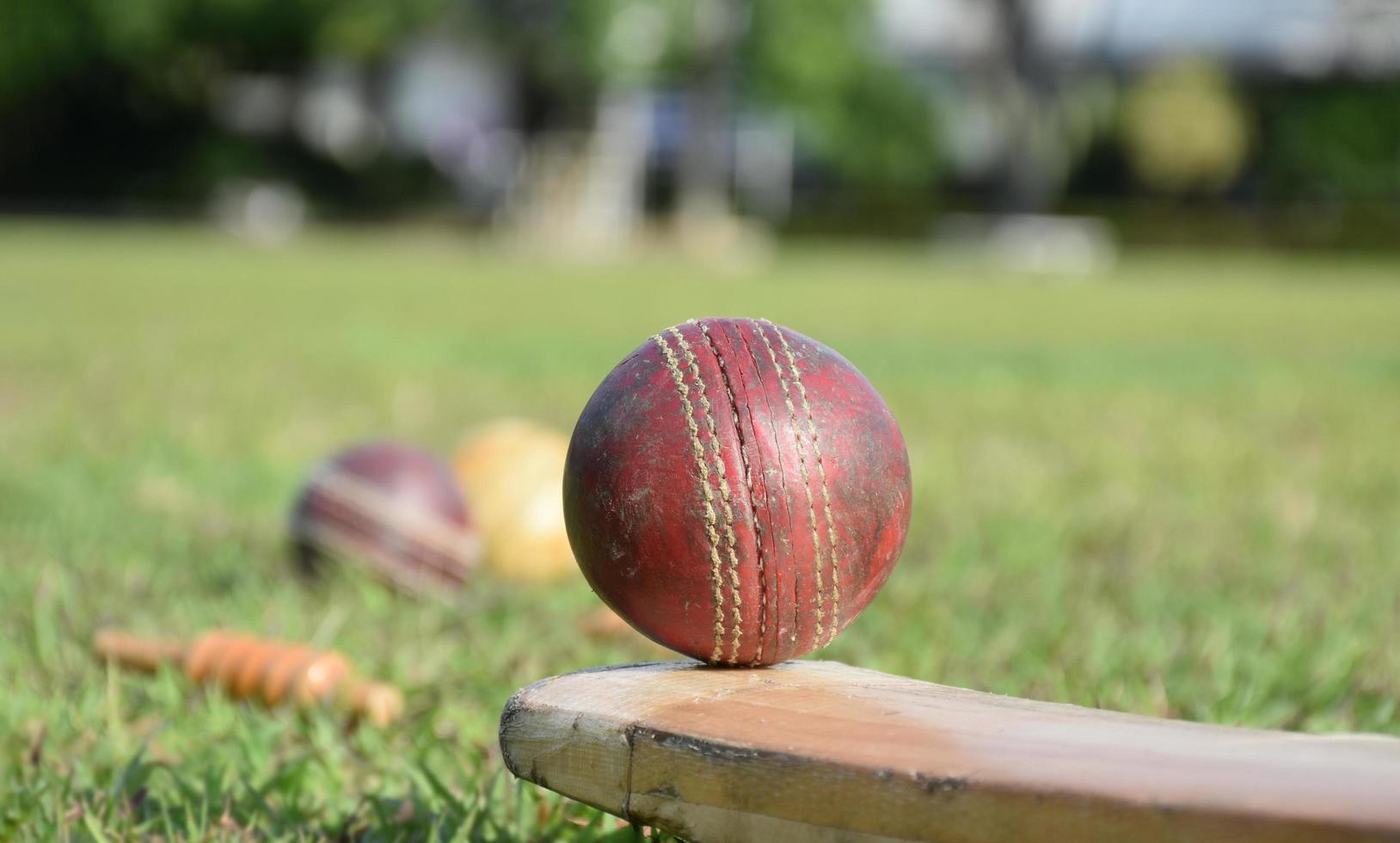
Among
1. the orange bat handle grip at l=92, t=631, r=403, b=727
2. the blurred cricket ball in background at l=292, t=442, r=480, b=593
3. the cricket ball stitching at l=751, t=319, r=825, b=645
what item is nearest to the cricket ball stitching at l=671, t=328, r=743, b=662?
the cricket ball stitching at l=751, t=319, r=825, b=645

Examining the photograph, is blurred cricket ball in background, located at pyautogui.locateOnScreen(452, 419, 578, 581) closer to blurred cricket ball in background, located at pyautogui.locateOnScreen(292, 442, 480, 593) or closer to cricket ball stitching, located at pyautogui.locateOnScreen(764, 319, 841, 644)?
blurred cricket ball in background, located at pyautogui.locateOnScreen(292, 442, 480, 593)

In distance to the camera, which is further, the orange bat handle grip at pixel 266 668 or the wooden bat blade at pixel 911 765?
the orange bat handle grip at pixel 266 668

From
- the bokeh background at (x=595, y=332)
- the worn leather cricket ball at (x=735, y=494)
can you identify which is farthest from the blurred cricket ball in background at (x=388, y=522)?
the worn leather cricket ball at (x=735, y=494)

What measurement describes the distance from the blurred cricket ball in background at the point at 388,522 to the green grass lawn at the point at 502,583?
8 centimetres

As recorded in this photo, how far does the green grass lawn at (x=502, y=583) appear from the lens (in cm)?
242

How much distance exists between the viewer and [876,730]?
→ 1.76 m

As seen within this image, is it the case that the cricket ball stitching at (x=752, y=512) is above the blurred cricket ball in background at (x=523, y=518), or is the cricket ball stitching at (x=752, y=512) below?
above

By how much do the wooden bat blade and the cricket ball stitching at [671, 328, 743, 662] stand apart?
0.09 m

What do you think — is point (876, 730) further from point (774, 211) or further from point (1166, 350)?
point (774, 211)

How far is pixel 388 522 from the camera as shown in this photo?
3527 mm

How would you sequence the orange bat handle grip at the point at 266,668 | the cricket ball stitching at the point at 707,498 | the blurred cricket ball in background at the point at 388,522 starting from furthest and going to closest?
the blurred cricket ball in background at the point at 388,522
the orange bat handle grip at the point at 266,668
the cricket ball stitching at the point at 707,498

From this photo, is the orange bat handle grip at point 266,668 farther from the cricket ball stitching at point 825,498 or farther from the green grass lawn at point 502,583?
the cricket ball stitching at point 825,498

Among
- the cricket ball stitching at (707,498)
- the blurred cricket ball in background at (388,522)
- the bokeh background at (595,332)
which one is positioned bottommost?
the bokeh background at (595,332)

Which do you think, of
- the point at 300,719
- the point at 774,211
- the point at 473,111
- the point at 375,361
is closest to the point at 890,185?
the point at 774,211
